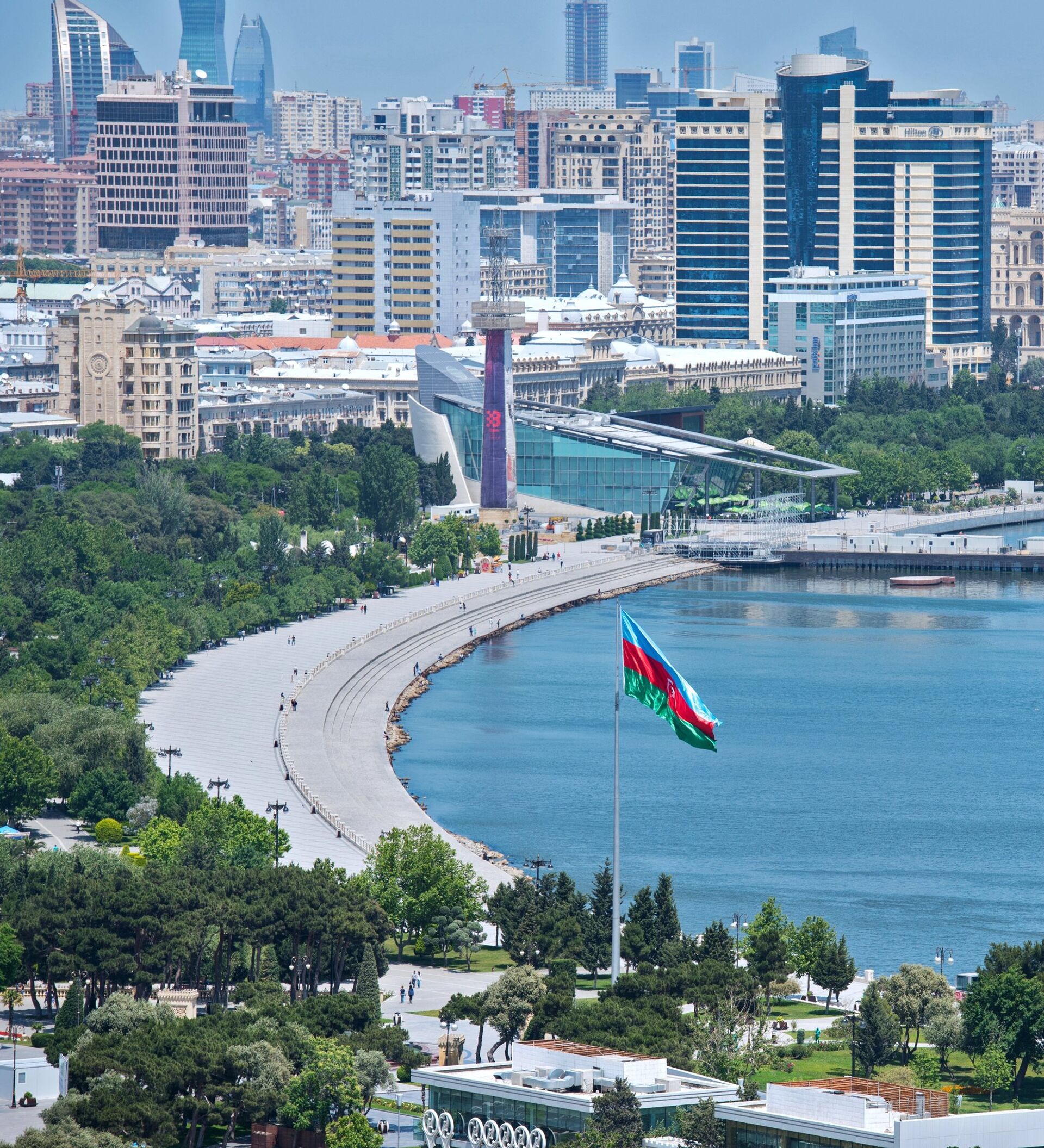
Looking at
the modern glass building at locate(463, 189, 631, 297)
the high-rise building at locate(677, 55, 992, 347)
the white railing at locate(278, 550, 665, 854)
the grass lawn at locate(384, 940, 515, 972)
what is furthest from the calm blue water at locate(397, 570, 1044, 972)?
→ the modern glass building at locate(463, 189, 631, 297)

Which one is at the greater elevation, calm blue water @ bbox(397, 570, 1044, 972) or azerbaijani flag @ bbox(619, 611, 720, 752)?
azerbaijani flag @ bbox(619, 611, 720, 752)

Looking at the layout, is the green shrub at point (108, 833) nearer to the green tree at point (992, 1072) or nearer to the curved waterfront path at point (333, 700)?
the curved waterfront path at point (333, 700)

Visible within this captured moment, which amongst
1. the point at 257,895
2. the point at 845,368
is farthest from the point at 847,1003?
the point at 845,368

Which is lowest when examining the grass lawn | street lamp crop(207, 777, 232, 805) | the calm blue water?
the calm blue water

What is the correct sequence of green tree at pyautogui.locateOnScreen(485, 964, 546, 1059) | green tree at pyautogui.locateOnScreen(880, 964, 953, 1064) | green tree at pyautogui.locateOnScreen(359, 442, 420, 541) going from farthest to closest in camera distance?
green tree at pyautogui.locateOnScreen(359, 442, 420, 541), green tree at pyautogui.locateOnScreen(880, 964, 953, 1064), green tree at pyautogui.locateOnScreen(485, 964, 546, 1059)

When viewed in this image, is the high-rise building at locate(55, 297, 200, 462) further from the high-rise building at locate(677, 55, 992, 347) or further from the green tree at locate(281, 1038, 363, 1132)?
the green tree at locate(281, 1038, 363, 1132)

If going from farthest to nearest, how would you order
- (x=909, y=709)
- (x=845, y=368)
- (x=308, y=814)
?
(x=845, y=368) < (x=909, y=709) < (x=308, y=814)

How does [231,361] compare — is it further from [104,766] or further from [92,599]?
[104,766]

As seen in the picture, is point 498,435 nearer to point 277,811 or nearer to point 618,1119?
point 277,811
